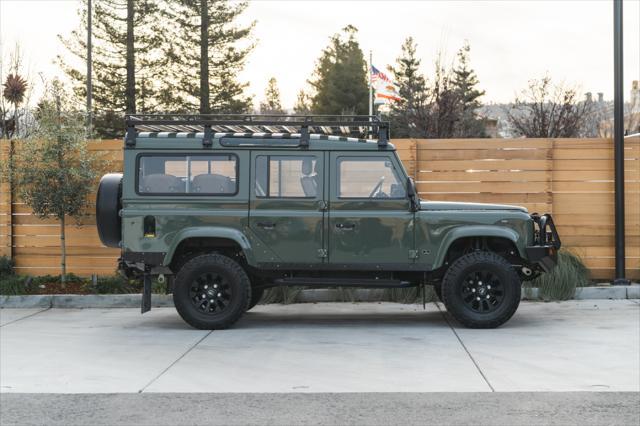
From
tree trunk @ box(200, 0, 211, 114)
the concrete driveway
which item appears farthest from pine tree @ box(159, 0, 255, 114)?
the concrete driveway

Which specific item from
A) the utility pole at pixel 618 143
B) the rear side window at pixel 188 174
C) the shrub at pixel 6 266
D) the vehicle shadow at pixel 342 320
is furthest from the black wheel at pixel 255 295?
the utility pole at pixel 618 143

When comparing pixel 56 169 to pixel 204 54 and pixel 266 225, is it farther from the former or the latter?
pixel 204 54

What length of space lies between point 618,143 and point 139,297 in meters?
7.05

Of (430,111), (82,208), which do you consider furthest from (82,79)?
(82,208)

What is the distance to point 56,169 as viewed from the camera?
12055 millimetres

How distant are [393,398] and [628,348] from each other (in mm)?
3256

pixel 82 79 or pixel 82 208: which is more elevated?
pixel 82 79

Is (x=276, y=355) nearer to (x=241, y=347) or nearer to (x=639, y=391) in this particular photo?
(x=241, y=347)

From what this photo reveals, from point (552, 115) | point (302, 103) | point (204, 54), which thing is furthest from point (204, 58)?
point (302, 103)

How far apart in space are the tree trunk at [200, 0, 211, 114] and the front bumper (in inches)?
1277

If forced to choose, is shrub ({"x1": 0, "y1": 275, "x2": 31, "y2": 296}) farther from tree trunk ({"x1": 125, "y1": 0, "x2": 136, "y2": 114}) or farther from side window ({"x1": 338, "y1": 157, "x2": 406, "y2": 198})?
tree trunk ({"x1": 125, "y1": 0, "x2": 136, "y2": 114})

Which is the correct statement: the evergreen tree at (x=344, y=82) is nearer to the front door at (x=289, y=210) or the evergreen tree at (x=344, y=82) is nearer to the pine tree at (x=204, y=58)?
the pine tree at (x=204, y=58)

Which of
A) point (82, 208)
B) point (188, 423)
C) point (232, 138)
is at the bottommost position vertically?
point (188, 423)

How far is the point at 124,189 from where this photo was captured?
33.1 feet
